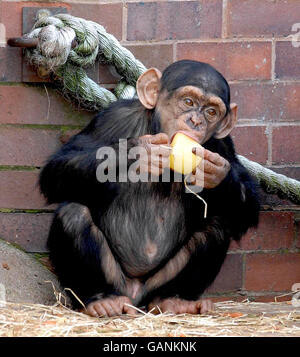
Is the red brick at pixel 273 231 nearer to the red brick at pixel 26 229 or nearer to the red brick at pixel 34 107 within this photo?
the red brick at pixel 26 229

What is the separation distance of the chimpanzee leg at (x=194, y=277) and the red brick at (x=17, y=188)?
40.3 inches

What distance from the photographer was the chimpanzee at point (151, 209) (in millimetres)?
3809

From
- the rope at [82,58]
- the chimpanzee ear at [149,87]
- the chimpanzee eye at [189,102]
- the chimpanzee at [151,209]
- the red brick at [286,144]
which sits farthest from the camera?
the red brick at [286,144]

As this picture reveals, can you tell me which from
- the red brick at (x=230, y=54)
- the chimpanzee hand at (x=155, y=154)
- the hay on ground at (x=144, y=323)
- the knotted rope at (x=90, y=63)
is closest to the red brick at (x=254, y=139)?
the knotted rope at (x=90, y=63)

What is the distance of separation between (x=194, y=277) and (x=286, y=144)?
1134mm

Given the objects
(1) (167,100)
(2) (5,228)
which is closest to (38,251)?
(2) (5,228)

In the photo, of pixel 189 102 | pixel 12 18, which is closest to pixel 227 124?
pixel 189 102

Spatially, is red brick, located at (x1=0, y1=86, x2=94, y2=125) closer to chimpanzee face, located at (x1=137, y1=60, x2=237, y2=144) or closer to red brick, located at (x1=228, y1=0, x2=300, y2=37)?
chimpanzee face, located at (x1=137, y1=60, x2=237, y2=144)

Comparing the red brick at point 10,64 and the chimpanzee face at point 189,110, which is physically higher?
the red brick at point 10,64

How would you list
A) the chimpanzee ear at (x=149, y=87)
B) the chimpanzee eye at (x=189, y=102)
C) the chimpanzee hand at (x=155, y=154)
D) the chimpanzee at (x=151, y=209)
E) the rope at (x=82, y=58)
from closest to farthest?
the chimpanzee hand at (x=155, y=154) → the chimpanzee at (x=151, y=209) → the chimpanzee eye at (x=189, y=102) → the chimpanzee ear at (x=149, y=87) → the rope at (x=82, y=58)

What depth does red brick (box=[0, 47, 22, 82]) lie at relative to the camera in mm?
4539

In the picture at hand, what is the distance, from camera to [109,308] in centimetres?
368

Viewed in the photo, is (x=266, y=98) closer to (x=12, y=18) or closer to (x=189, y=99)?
(x=189, y=99)
